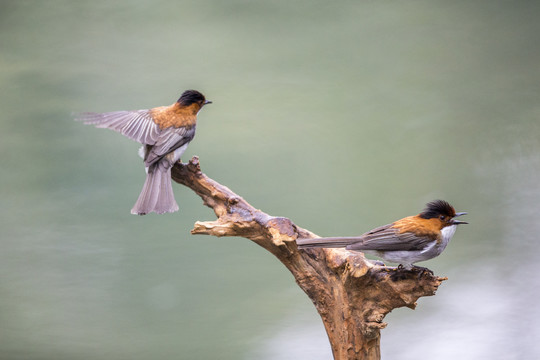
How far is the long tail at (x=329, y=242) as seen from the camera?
239cm

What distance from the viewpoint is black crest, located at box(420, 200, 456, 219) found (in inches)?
96.3

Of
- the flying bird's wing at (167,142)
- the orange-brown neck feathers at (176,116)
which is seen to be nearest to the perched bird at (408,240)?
the flying bird's wing at (167,142)

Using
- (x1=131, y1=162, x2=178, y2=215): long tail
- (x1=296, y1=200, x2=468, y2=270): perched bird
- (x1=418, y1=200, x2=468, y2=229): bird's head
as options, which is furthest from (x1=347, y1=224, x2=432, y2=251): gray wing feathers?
(x1=131, y1=162, x2=178, y2=215): long tail

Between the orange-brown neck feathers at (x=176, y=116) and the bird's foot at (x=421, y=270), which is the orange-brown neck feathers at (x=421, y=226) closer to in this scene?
the bird's foot at (x=421, y=270)

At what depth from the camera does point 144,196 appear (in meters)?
2.88

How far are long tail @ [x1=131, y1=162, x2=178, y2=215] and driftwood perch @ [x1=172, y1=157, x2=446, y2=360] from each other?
255mm

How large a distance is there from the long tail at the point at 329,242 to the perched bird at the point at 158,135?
672 mm

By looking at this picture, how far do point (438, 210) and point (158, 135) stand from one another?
124 centimetres

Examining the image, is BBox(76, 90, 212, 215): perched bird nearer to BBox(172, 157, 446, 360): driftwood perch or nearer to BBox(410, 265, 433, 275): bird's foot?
BBox(172, 157, 446, 360): driftwood perch

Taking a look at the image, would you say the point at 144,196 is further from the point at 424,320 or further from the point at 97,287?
the point at 424,320

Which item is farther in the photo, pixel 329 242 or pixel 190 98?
pixel 190 98

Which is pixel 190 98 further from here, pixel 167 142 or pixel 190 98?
pixel 167 142

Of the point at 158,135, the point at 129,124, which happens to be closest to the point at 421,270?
the point at 158,135

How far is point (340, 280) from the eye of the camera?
2.58 m
